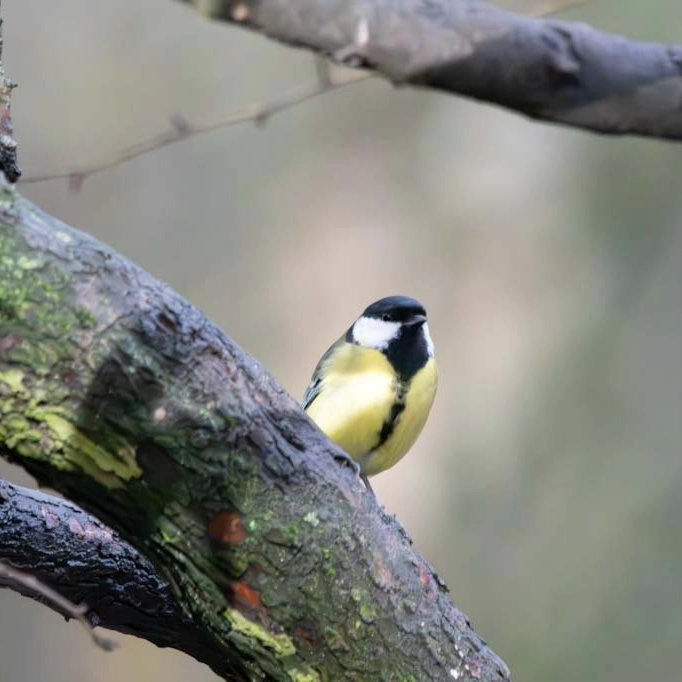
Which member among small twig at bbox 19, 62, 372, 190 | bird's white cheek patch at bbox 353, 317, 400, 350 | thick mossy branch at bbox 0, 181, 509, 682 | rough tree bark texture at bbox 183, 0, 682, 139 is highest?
rough tree bark texture at bbox 183, 0, 682, 139

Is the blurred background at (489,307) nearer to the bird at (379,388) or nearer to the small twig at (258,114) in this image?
the bird at (379,388)

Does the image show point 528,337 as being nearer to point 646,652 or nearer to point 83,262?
point 646,652

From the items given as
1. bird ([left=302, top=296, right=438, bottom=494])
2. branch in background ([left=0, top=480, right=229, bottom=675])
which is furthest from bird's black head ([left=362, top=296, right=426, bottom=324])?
branch in background ([left=0, top=480, right=229, bottom=675])

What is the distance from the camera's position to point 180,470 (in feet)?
3.83

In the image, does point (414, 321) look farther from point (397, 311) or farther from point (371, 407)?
point (371, 407)

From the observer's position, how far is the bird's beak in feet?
8.05

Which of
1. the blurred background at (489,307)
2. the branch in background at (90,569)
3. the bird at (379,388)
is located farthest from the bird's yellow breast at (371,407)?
the blurred background at (489,307)

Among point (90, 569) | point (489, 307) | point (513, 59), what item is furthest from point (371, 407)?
point (489, 307)

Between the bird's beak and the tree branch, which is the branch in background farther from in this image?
the bird's beak

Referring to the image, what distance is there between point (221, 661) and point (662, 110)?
1100 mm

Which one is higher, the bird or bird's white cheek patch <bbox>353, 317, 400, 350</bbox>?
bird's white cheek patch <bbox>353, 317, 400, 350</bbox>

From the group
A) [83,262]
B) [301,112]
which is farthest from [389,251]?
[83,262]

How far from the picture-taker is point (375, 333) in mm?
2477

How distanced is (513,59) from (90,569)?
1145 mm
